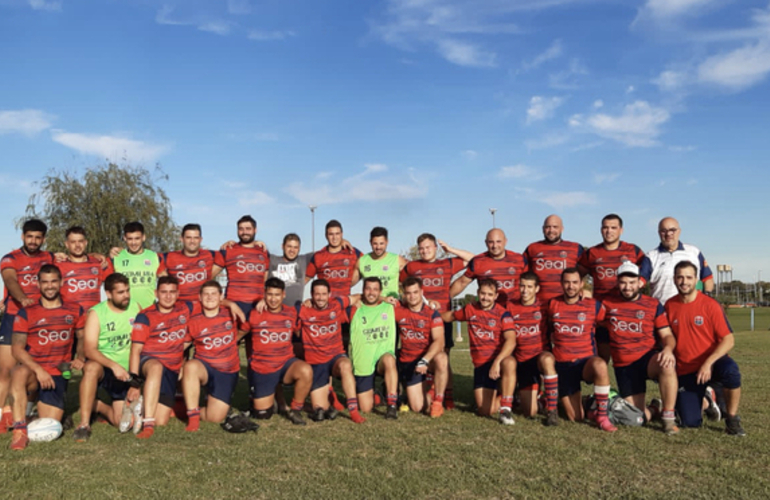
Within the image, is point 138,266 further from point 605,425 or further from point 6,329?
point 605,425

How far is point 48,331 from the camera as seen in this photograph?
20.5 ft

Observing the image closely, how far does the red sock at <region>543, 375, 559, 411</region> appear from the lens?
6266 millimetres

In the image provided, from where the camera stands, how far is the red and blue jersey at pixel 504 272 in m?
→ 7.47

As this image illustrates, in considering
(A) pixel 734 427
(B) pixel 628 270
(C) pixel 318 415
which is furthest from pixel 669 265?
(C) pixel 318 415

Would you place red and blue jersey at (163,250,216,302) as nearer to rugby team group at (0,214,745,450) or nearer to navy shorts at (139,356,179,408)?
rugby team group at (0,214,745,450)

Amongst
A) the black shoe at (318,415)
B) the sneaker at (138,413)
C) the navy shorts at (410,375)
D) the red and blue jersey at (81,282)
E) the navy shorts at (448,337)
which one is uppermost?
the red and blue jersey at (81,282)

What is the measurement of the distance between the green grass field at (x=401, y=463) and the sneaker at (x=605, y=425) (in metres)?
0.14

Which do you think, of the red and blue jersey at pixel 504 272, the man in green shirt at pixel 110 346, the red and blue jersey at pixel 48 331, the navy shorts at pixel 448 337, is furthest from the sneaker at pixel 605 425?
the red and blue jersey at pixel 48 331

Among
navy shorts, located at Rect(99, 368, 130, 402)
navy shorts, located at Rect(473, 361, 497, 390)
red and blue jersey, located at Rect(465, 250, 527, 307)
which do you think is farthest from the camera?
red and blue jersey, located at Rect(465, 250, 527, 307)

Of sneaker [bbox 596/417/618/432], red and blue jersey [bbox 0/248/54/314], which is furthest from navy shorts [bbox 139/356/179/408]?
sneaker [bbox 596/417/618/432]

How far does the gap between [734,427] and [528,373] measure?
203cm

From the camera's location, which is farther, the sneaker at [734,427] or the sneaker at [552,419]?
the sneaker at [552,419]

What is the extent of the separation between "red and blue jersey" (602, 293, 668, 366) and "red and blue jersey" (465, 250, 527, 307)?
1252 millimetres

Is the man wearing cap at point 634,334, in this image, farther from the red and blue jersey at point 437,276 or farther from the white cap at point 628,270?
the red and blue jersey at point 437,276
